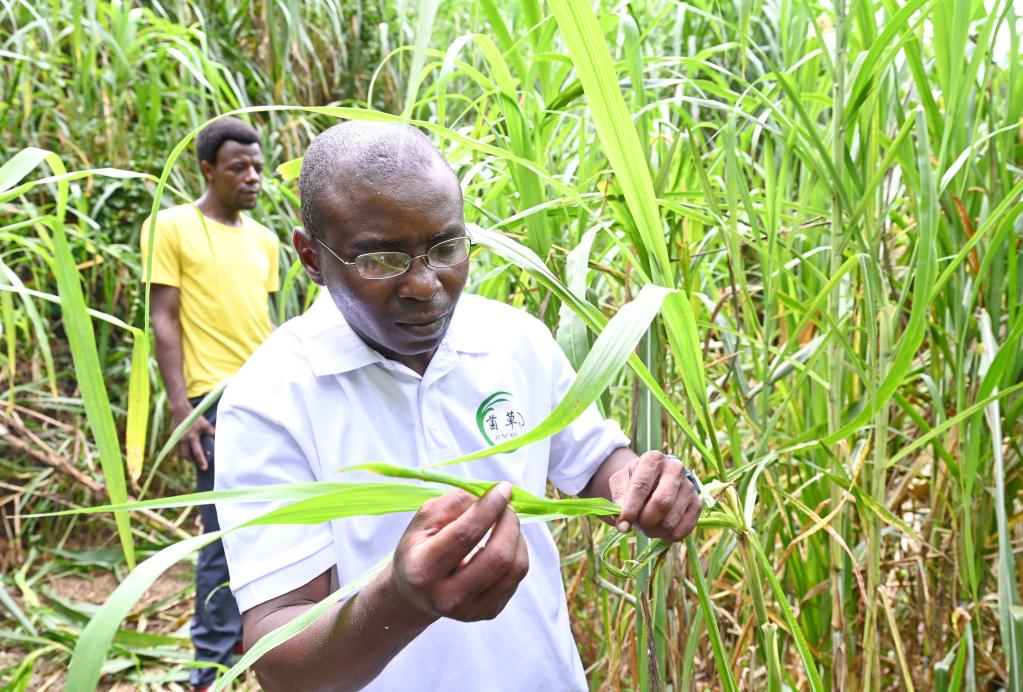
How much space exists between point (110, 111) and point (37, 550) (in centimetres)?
126

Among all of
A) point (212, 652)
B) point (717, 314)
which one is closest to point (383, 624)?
point (717, 314)

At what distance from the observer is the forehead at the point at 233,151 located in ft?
6.67

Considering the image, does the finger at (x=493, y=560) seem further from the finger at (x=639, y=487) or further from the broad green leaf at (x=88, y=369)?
the broad green leaf at (x=88, y=369)

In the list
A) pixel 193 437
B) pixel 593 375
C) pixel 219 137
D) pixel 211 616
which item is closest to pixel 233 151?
pixel 219 137

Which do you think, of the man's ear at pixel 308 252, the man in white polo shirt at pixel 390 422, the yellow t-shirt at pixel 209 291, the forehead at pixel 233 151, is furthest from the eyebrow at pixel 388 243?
the forehead at pixel 233 151

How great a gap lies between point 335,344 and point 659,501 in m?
0.32

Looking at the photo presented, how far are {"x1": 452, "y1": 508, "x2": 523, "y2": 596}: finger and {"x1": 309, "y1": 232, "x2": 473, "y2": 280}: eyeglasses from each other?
0.26m

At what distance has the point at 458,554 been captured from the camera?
1.65ft

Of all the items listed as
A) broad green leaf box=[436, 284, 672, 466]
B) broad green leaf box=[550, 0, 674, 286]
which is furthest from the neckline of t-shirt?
broad green leaf box=[436, 284, 672, 466]

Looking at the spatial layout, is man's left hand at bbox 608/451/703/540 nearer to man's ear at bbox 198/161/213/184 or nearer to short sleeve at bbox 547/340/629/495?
short sleeve at bbox 547/340/629/495

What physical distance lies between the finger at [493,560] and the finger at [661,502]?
13 cm

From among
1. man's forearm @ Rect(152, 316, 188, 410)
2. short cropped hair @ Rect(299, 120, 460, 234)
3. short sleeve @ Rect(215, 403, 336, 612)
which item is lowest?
man's forearm @ Rect(152, 316, 188, 410)

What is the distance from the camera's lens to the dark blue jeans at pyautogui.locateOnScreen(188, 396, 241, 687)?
183cm

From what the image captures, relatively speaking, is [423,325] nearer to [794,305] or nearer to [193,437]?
[794,305]
